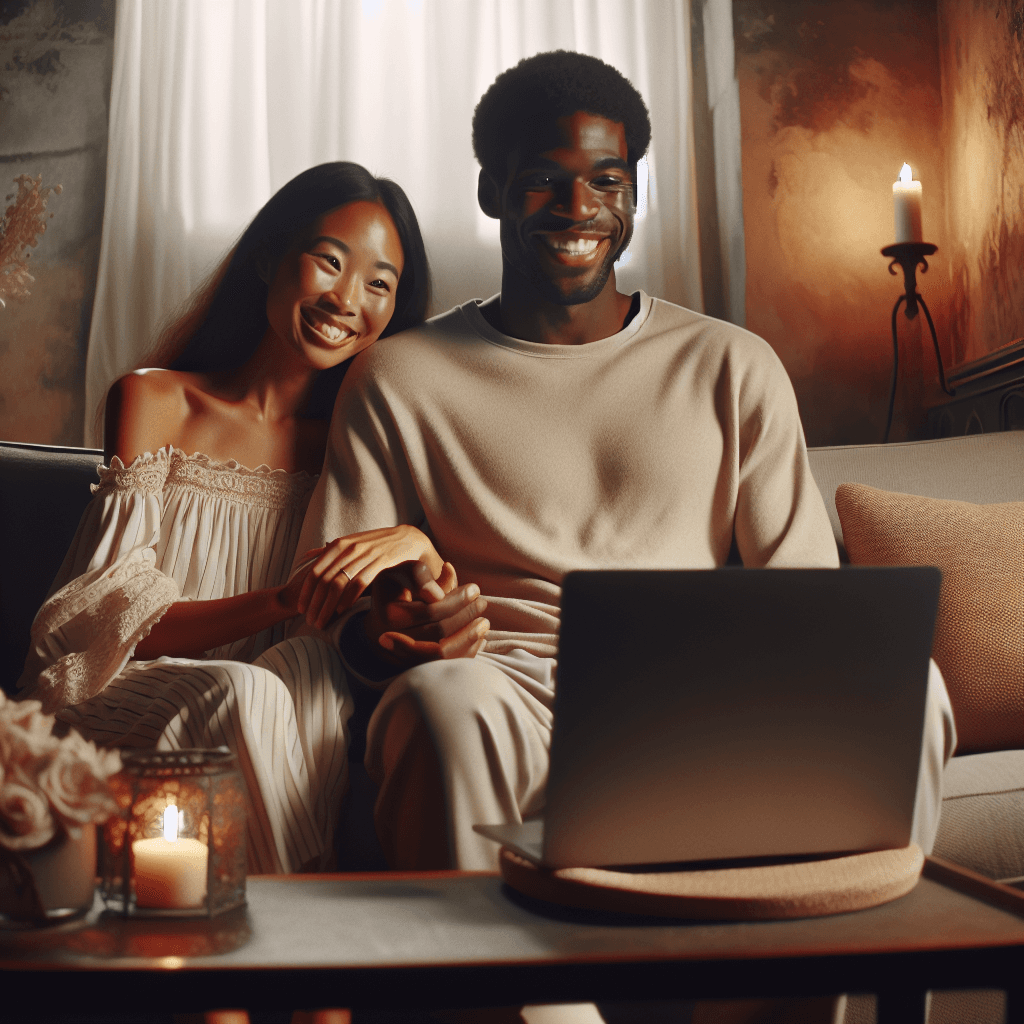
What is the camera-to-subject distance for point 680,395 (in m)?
1.48

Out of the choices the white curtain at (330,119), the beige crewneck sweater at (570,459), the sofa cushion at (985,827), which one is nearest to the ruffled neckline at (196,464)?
the beige crewneck sweater at (570,459)

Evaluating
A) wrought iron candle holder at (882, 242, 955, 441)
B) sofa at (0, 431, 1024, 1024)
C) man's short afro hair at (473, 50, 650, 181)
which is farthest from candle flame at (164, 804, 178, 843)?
wrought iron candle holder at (882, 242, 955, 441)

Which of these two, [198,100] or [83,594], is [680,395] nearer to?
[83,594]

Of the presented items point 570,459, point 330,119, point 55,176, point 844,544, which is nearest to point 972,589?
point 844,544

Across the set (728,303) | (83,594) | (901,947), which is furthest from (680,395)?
(728,303)

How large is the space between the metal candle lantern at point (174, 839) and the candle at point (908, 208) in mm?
2087

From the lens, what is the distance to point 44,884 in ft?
1.99

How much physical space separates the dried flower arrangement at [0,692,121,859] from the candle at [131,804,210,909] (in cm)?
4

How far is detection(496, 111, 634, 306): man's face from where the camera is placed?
149cm

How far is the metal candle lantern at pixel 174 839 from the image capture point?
64cm

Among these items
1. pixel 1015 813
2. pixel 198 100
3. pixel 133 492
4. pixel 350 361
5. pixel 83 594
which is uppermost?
pixel 198 100

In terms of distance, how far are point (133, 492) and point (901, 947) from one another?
118 cm

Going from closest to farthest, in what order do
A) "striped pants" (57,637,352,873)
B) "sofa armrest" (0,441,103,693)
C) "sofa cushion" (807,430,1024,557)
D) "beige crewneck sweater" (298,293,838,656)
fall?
"striped pants" (57,637,352,873) → "beige crewneck sweater" (298,293,838,656) → "sofa armrest" (0,441,103,693) → "sofa cushion" (807,430,1024,557)

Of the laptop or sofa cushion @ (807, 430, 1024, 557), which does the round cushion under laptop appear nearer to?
the laptop
